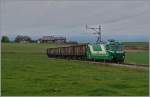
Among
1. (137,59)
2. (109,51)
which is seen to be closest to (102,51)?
(109,51)

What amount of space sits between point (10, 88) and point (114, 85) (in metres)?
4.33

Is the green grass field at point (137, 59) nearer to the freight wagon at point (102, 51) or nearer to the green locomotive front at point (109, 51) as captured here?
the green locomotive front at point (109, 51)

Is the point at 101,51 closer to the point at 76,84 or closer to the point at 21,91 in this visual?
the point at 76,84

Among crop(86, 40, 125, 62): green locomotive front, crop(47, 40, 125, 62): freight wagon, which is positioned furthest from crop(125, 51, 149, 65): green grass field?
crop(47, 40, 125, 62): freight wagon

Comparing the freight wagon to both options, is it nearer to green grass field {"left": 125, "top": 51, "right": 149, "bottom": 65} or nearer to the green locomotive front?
the green locomotive front


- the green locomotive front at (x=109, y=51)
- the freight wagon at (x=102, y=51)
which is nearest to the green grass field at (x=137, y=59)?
the green locomotive front at (x=109, y=51)

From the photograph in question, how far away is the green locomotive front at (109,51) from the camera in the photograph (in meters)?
36.6

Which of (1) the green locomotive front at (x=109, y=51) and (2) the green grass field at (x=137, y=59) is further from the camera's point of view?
(2) the green grass field at (x=137, y=59)

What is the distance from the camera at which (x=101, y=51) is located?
123 ft

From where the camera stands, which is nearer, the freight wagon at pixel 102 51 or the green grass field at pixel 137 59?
the freight wagon at pixel 102 51

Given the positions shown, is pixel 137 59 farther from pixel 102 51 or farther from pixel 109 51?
pixel 109 51

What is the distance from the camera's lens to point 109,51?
36688 millimetres

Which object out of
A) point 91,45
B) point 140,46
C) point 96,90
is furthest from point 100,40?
point 140,46

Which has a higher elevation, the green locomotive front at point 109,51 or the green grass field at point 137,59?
the green locomotive front at point 109,51
